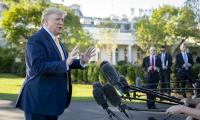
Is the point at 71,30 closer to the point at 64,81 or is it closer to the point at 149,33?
the point at 149,33

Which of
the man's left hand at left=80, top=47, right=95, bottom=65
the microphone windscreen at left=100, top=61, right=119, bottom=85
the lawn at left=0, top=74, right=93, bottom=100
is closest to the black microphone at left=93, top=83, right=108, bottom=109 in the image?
the microphone windscreen at left=100, top=61, right=119, bottom=85

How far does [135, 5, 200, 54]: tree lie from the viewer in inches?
1790

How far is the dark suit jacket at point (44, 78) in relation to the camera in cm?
473

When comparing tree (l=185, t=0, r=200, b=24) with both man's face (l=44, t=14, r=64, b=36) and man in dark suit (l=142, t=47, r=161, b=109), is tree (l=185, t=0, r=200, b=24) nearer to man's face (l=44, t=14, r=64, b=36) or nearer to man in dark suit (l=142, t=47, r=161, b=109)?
man in dark suit (l=142, t=47, r=161, b=109)

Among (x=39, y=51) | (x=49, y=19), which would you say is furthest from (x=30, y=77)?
(x=49, y=19)

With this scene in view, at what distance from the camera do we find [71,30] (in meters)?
36.8

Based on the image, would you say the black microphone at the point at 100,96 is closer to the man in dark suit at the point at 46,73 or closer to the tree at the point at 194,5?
the man in dark suit at the point at 46,73

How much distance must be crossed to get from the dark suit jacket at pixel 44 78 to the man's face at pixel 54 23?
0.08 meters

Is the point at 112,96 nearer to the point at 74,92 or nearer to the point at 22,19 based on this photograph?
the point at 74,92

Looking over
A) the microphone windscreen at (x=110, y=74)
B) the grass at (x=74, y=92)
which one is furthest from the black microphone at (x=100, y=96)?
the grass at (x=74, y=92)

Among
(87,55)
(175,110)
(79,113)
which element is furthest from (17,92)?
(175,110)

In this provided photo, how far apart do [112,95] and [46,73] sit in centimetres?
77

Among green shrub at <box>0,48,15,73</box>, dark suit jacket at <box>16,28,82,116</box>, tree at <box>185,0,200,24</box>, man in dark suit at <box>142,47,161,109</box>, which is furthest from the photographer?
green shrub at <box>0,48,15,73</box>

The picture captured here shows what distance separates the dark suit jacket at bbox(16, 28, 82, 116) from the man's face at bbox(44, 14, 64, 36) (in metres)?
0.08
